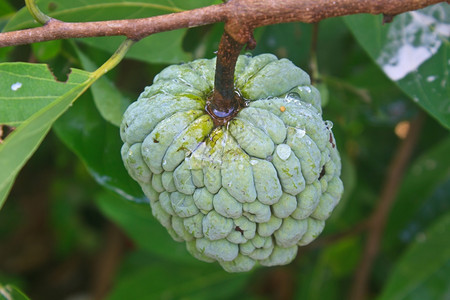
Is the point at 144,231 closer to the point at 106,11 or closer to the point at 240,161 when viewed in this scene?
the point at 106,11

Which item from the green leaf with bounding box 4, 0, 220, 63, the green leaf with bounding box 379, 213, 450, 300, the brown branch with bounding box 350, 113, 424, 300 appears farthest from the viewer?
the brown branch with bounding box 350, 113, 424, 300

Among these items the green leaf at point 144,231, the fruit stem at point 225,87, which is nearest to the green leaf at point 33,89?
the fruit stem at point 225,87

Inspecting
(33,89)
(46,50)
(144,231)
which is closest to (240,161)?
(33,89)

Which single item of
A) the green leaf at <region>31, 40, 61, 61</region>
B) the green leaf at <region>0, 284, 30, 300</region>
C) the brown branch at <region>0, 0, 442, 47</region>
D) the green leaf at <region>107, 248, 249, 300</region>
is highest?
the brown branch at <region>0, 0, 442, 47</region>

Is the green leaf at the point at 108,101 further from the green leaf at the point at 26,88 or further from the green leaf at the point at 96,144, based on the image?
the green leaf at the point at 26,88

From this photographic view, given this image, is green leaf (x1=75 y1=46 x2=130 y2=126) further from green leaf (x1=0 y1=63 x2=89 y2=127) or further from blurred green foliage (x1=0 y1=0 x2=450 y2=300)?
green leaf (x1=0 y1=63 x2=89 y2=127)

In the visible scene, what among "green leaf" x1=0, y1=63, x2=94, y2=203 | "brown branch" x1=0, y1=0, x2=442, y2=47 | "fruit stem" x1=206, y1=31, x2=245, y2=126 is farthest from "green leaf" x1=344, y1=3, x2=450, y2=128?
"green leaf" x1=0, y1=63, x2=94, y2=203
